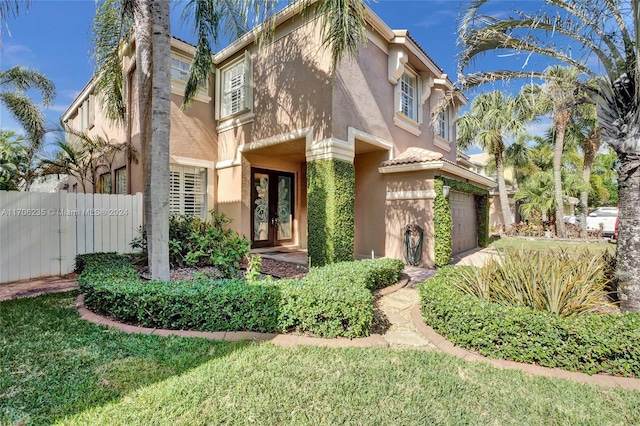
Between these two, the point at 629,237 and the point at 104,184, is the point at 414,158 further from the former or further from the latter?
the point at 104,184

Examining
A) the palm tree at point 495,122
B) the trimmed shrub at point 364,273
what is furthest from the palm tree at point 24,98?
the palm tree at point 495,122

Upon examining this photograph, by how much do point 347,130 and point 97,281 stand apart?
708 centimetres

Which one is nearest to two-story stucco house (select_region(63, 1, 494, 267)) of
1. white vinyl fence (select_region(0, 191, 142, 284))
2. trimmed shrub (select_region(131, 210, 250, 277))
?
white vinyl fence (select_region(0, 191, 142, 284))

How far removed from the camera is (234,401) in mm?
2707

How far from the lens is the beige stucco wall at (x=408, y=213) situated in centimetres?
941

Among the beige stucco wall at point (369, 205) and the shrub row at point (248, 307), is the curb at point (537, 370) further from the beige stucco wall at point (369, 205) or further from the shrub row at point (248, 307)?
the beige stucco wall at point (369, 205)

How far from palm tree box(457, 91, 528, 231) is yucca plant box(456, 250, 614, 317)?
51.0ft

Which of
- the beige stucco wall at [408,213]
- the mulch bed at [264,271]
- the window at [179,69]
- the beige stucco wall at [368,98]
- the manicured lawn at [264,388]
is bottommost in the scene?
the manicured lawn at [264,388]

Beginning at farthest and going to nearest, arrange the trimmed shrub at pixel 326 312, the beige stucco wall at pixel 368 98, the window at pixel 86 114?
the window at pixel 86 114 < the beige stucco wall at pixel 368 98 < the trimmed shrub at pixel 326 312

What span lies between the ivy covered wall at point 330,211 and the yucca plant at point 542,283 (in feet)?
11.9

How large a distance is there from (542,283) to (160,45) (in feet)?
25.6

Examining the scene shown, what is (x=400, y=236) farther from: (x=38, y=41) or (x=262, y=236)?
(x=38, y=41)

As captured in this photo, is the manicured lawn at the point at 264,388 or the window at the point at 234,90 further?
the window at the point at 234,90

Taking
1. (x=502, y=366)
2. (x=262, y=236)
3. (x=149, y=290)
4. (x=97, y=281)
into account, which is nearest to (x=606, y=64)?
(x=502, y=366)
